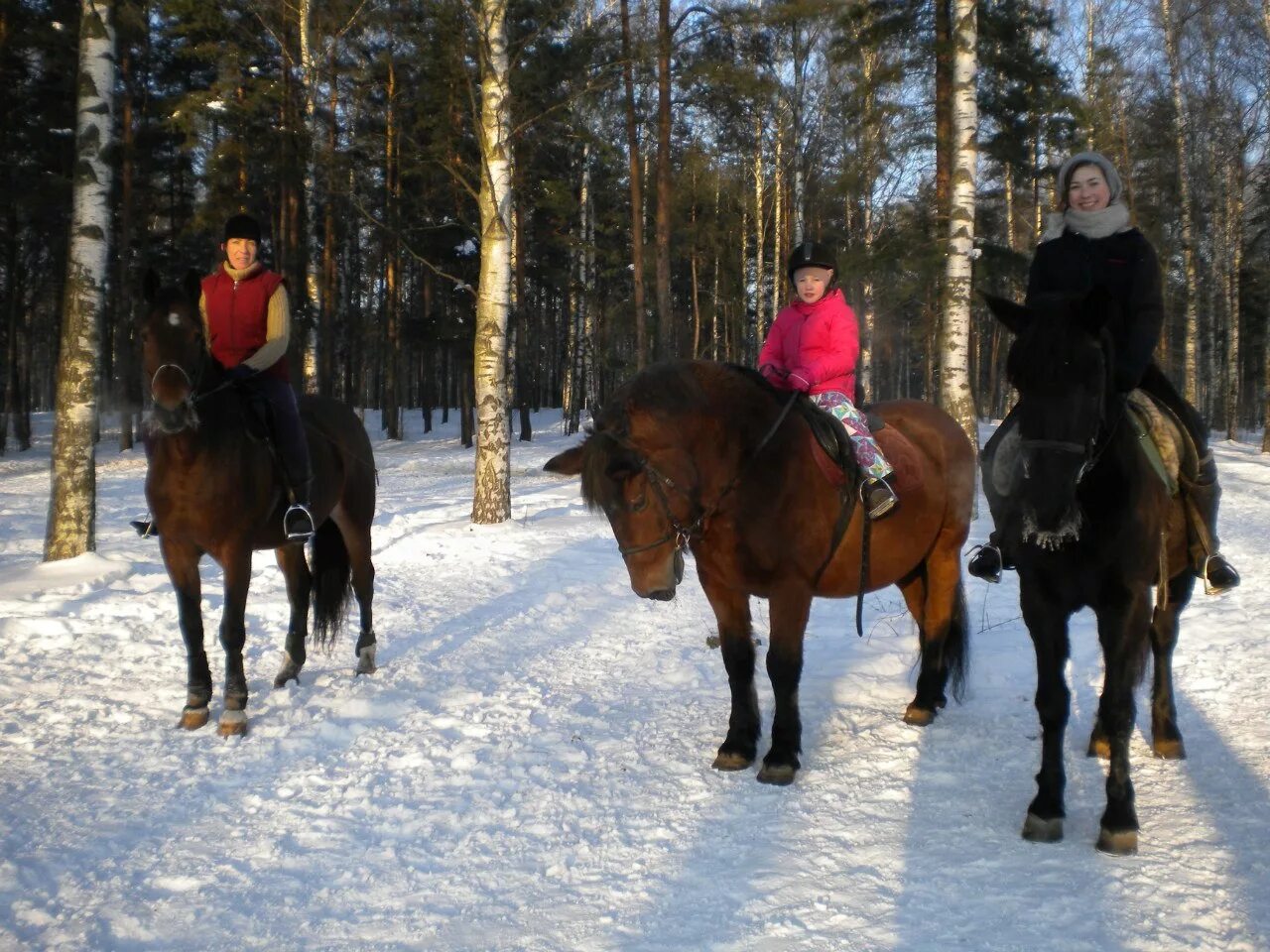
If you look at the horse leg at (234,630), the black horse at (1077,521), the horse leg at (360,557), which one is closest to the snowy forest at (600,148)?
the horse leg at (360,557)

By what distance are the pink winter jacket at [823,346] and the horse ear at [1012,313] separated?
121 centimetres

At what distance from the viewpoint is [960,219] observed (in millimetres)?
11664

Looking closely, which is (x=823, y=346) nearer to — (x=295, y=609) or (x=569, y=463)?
(x=569, y=463)

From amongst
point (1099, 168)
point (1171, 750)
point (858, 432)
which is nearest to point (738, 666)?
point (858, 432)

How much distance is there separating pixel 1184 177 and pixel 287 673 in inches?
1083

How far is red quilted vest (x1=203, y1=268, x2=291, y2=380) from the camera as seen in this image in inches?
220

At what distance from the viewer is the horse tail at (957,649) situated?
5.41 m

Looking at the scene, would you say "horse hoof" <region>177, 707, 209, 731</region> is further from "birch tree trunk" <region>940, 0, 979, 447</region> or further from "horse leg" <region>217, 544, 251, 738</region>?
"birch tree trunk" <region>940, 0, 979, 447</region>

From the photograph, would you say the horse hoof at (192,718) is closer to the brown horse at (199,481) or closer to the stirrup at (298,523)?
the brown horse at (199,481)

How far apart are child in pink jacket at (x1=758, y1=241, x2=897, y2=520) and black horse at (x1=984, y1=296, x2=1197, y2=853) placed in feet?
2.66

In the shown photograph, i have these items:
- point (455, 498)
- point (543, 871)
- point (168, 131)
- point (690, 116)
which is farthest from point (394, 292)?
point (543, 871)

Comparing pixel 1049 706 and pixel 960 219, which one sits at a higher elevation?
pixel 960 219

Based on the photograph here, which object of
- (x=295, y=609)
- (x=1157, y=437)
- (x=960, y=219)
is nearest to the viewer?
(x=1157, y=437)

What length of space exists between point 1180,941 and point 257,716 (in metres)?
4.57
